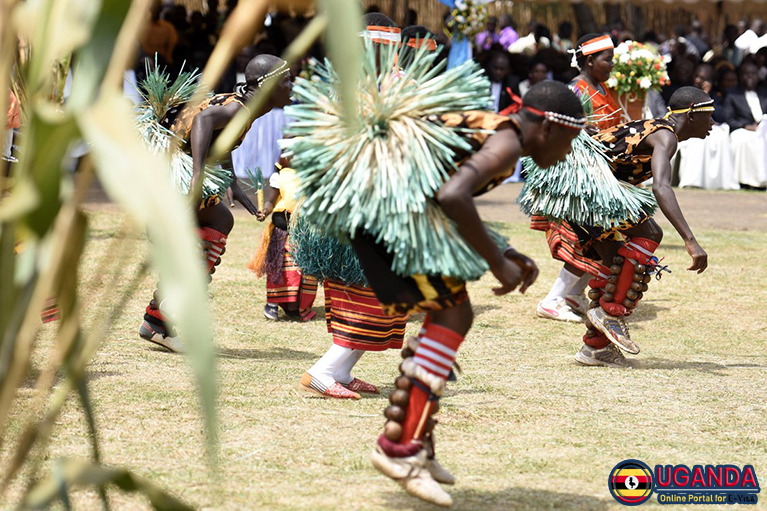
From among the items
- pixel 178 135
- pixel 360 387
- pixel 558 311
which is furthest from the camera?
pixel 558 311

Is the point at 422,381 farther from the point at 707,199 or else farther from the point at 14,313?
the point at 707,199

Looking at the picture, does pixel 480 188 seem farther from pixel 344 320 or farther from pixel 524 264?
pixel 344 320

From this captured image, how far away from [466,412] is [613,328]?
4.97 ft

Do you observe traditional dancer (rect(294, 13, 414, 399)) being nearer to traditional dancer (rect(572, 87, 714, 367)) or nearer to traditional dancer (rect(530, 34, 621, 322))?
traditional dancer (rect(572, 87, 714, 367))

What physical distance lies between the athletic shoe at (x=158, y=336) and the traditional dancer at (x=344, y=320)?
1138mm

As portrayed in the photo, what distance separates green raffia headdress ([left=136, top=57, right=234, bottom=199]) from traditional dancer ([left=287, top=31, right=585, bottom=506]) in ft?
7.35

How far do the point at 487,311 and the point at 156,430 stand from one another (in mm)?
3745

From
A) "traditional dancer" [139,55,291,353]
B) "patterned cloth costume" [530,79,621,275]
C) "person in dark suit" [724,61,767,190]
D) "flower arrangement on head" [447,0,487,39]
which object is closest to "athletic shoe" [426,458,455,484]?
"traditional dancer" [139,55,291,353]

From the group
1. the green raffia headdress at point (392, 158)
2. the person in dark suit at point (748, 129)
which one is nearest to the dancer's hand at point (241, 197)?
the green raffia headdress at point (392, 158)

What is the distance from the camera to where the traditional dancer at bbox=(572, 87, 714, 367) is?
5.68 m

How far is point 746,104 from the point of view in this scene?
15266 mm

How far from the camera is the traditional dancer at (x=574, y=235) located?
6586 millimetres

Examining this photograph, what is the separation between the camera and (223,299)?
295 inches

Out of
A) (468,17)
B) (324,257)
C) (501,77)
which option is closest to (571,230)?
(324,257)
